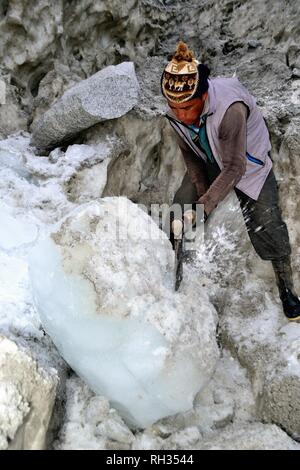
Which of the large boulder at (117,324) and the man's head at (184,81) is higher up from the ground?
the man's head at (184,81)

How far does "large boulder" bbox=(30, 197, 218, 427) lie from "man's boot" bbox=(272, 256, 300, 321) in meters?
0.60

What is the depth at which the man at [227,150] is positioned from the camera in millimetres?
1838

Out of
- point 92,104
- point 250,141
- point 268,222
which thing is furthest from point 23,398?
point 92,104

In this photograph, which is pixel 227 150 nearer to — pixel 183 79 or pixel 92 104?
pixel 183 79

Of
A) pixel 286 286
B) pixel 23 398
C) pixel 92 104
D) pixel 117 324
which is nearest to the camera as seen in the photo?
pixel 23 398

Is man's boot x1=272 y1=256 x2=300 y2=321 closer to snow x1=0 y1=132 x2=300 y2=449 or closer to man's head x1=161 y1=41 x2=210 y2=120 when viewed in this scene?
snow x1=0 y1=132 x2=300 y2=449

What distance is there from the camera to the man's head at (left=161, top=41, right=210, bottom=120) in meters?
1.81

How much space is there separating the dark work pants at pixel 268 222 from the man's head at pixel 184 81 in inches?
22.4

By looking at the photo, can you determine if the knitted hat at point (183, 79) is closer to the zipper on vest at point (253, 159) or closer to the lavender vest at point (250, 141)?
the lavender vest at point (250, 141)

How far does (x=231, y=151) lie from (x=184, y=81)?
0.35m

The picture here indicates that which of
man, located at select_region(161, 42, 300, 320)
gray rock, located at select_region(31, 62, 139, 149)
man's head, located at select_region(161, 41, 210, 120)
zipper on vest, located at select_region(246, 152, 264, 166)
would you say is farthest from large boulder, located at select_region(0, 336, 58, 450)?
gray rock, located at select_region(31, 62, 139, 149)

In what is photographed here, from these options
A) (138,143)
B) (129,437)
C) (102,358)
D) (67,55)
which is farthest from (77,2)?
(129,437)

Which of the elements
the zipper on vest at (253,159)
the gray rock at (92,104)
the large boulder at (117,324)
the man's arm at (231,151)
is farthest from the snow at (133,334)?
the gray rock at (92,104)

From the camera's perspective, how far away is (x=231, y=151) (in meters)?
1.88
